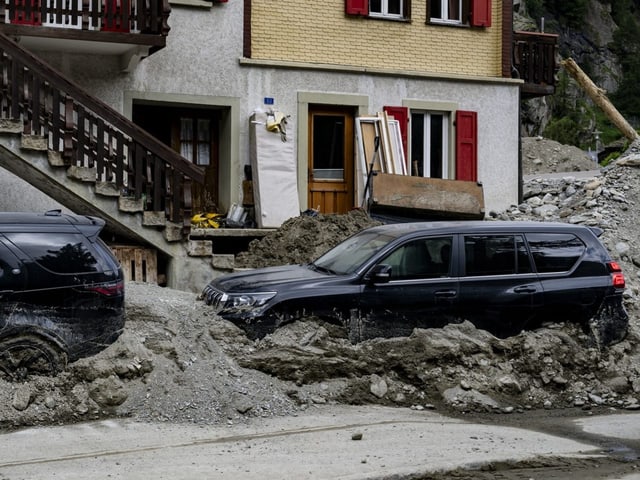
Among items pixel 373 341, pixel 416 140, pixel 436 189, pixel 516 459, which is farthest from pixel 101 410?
pixel 416 140

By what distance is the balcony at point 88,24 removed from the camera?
16891mm

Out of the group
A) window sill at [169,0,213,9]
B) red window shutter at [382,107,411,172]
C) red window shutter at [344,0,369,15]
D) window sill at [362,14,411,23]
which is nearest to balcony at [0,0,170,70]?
window sill at [169,0,213,9]

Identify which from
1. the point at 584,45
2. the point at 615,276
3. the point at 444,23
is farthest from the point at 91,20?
the point at 584,45

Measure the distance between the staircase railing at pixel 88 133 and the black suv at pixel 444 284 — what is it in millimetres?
3810

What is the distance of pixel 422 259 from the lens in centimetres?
1203

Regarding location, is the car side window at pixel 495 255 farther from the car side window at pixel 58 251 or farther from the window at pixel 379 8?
the window at pixel 379 8

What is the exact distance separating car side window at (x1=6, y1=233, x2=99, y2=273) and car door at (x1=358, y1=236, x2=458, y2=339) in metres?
2.96

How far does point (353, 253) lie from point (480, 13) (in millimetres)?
10783

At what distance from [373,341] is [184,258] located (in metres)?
5.29

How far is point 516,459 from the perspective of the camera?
8930 mm

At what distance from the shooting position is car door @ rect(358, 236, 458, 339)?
38.2ft

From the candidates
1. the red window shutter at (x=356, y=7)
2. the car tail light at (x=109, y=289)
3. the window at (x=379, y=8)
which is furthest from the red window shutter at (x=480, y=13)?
the car tail light at (x=109, y=289)

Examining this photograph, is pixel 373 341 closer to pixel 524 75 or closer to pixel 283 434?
pixel 283 434

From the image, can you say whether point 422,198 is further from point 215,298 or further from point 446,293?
point 215,298
